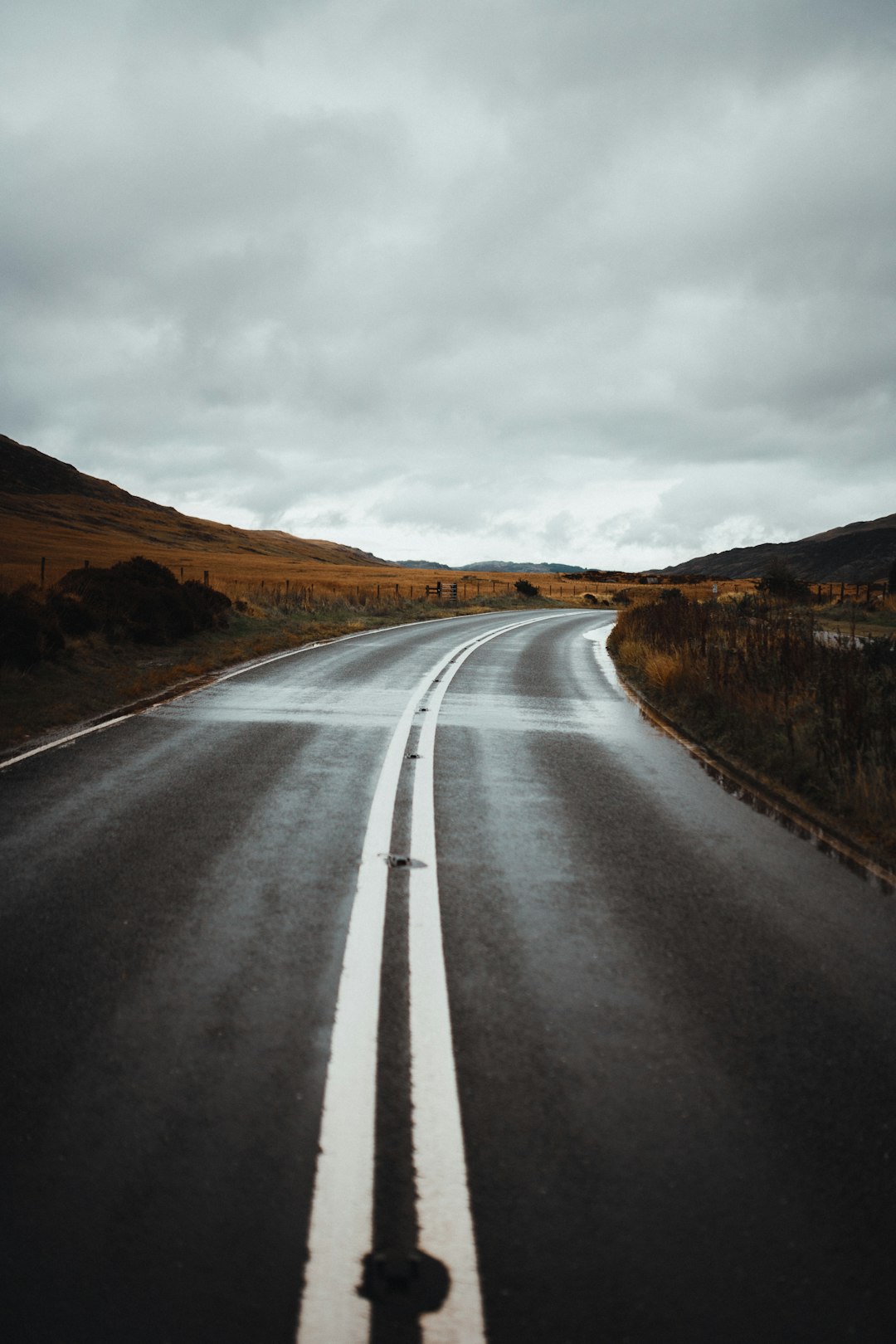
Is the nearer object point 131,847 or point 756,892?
point 756,892

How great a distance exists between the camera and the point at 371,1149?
236 centimetres

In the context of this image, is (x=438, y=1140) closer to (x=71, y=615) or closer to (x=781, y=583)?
(x=71, y=615)

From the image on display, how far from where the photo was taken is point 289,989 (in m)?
3.30

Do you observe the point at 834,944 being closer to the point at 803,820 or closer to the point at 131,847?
the point at 803,820

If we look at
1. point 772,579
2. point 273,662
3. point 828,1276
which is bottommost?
point 828,1276

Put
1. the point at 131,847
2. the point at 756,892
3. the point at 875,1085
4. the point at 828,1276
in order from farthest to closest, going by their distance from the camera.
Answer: the point at 131,847
the point at 756,892
the point at 875,1085
the point at 828,1276

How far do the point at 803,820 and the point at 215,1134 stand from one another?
→ 516 centimetres

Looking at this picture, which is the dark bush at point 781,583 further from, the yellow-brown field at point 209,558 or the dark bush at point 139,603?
the dark bush at point 139,603

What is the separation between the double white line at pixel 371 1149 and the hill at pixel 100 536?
5653cm

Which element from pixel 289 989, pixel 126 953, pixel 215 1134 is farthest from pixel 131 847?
pixel 215 1134

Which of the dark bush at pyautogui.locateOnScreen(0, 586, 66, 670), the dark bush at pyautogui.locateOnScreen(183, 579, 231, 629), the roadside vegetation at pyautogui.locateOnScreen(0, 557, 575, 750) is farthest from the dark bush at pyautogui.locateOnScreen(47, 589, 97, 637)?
the dark bush at pyautogui.locateOnScreen(183, 579, 231, 629)

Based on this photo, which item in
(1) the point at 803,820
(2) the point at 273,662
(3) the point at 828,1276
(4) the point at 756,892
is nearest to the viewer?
(3) the point at 828,1276

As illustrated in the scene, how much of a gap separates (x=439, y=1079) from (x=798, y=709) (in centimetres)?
736

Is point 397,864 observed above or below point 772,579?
below
